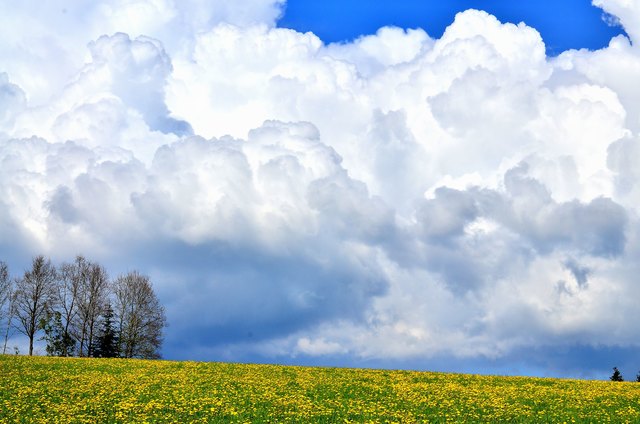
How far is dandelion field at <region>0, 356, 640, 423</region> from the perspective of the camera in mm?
28062

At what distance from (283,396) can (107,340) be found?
176ft

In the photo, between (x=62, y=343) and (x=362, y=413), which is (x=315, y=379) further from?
(x=62, y=343)

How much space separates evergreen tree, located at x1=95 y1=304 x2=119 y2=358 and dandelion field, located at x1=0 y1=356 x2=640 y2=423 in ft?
106

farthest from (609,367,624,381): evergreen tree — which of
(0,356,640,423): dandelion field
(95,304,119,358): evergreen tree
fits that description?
(95,304,119,358): evergreen tree

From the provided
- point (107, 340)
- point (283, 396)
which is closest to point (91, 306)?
point (107, 340)

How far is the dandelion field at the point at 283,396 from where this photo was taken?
28.1m

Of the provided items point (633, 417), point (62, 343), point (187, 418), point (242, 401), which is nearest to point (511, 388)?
point (633, 417)

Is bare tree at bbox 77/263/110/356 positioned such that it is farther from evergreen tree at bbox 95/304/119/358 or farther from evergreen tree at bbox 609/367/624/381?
evergreen tree at bbox 609/367/624/381

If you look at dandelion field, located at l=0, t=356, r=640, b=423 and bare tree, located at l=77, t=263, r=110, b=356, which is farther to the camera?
bare tree, located at l=77, t=263, r=110, b=356

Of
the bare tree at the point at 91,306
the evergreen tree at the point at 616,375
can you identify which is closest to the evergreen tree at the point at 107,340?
the bare tree at the point at 91,306

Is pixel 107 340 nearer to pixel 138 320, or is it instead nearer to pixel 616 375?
pixel 138 320

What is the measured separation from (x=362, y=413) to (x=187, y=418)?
314 inches

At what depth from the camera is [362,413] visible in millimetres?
28969

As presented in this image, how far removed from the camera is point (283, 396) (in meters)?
33.0
